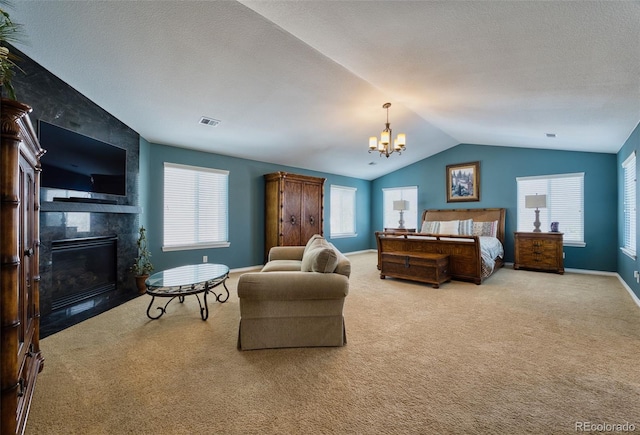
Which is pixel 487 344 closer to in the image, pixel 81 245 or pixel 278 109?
pixel 278 109

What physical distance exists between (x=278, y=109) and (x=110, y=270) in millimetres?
3215

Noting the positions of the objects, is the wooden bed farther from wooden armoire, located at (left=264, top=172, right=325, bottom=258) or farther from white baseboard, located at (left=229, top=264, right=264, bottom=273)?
white baseboard, located at (left=229, top=264, right=264, bottom=273)

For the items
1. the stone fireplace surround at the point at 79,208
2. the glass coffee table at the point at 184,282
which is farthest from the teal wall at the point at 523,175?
the stone fireplace surround at the point at 79,208

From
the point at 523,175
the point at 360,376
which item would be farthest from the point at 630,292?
the point at 360,376

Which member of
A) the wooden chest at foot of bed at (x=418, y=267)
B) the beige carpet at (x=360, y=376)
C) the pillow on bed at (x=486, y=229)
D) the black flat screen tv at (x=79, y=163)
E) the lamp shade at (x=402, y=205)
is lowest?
the beige carpet at (x=360, y=376)

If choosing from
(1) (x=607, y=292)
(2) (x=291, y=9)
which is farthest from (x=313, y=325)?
(1) (x=607, y=292)

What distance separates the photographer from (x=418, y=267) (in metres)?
4.43

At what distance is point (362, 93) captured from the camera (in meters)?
3.74

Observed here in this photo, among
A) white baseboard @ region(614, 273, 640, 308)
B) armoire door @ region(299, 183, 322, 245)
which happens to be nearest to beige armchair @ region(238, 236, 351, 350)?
armoire door @ region(299, 183, 322, 245)

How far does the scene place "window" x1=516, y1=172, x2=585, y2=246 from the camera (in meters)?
5.25

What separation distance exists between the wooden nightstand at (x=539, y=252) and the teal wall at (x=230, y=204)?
4.82m

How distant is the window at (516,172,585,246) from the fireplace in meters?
7.61

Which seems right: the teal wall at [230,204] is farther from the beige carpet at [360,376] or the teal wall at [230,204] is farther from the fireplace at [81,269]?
the beige carpet at [360,376]

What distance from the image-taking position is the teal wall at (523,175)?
4961 mm
